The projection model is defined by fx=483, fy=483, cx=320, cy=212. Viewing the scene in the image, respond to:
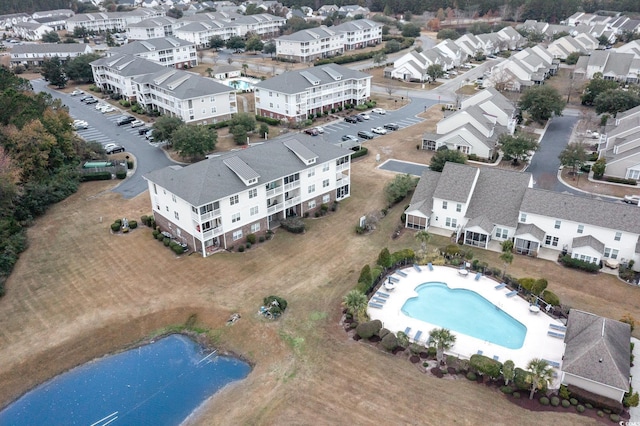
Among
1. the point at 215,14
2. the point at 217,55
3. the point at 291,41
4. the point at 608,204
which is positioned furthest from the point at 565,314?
the point at 215,14

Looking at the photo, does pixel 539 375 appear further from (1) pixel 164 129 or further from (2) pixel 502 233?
(1) pixel 164 129

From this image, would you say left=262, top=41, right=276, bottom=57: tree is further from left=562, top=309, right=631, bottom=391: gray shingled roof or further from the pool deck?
left=562, top=309, right=631, bottom=391: gray shingled roof

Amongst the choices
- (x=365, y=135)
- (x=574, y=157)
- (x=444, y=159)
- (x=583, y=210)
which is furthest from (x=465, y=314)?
(x=365, y=135)

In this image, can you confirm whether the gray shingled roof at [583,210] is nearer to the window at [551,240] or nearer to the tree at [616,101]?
the window at [551,240]

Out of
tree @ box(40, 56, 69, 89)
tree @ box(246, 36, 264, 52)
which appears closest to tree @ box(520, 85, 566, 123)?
tree @ box(246, 36, 264, 52)

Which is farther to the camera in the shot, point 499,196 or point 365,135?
point 365,135

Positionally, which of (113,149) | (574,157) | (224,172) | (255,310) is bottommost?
(255,310)

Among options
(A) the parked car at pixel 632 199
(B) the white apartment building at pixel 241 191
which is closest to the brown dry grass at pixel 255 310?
(B) the white apartment building at pixel 241 191
